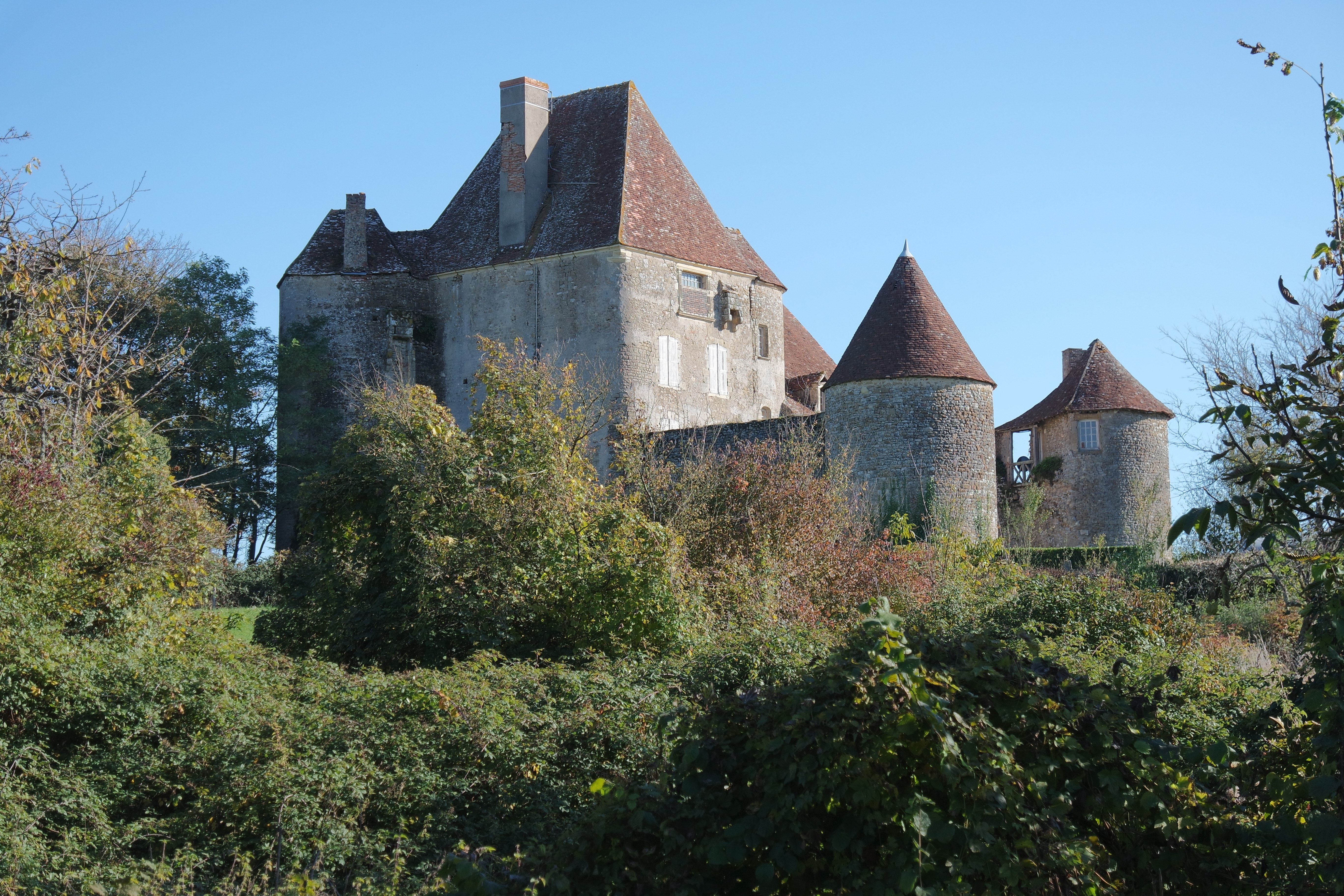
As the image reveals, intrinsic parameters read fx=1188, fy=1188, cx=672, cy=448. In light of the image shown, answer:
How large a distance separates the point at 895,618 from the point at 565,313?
2507 cm

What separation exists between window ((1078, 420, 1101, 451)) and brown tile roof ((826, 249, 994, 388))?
854 cm

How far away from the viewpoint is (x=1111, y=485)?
103 ft

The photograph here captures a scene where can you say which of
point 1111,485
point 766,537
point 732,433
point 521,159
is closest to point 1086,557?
point 732,433

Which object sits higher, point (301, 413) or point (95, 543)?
point (301, 413)

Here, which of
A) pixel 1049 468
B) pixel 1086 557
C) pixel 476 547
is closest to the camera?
pixel 476 547

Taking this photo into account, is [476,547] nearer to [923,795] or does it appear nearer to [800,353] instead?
[923,795]

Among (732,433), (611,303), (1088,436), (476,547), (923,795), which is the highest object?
(611,303)

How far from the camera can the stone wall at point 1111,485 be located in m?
31.0

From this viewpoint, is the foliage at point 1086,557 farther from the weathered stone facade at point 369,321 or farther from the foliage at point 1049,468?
the weathered stone facade at point 369,321

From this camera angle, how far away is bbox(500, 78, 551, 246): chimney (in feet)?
98.5

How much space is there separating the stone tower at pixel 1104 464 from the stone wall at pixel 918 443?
7.13 metres

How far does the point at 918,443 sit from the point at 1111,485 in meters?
10.1

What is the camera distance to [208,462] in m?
29.3

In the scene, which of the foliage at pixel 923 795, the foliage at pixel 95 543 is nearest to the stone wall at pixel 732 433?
the foliage at pixel 95 543
